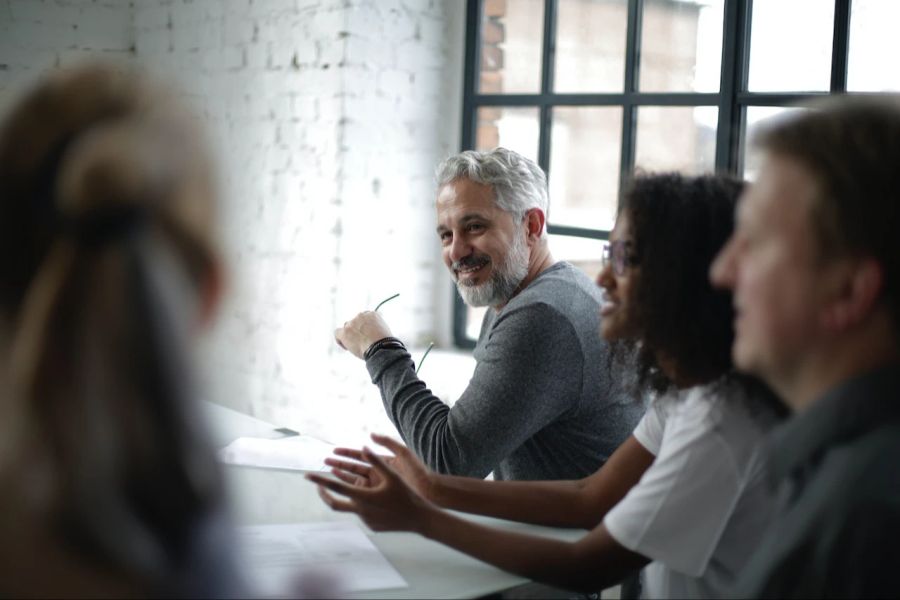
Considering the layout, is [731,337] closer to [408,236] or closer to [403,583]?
[403,583]

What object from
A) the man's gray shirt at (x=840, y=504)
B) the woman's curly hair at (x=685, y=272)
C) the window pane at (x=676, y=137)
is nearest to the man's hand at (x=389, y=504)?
the woman's curly hair at (x=685, y=272)

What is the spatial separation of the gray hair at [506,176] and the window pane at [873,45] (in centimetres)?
84

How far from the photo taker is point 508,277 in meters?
2.15

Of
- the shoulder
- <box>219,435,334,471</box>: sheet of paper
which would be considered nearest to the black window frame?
the shoulder

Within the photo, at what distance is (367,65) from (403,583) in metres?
2.24

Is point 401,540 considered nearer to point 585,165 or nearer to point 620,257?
point 620,257

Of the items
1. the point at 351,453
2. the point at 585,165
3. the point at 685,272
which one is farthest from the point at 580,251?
the point at 685,272

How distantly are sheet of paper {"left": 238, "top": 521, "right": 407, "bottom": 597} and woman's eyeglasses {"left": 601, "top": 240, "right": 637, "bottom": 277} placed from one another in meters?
0.54

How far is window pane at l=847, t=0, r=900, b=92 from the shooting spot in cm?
235

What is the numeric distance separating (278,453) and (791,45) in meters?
1.62

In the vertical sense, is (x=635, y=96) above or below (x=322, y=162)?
above

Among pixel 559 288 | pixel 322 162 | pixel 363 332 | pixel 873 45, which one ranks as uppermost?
pixel 873 45

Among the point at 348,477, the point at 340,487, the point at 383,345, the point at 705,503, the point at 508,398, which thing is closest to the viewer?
the point at 705,503

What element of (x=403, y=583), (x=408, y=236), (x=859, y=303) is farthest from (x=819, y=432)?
(x=408, y=236)
